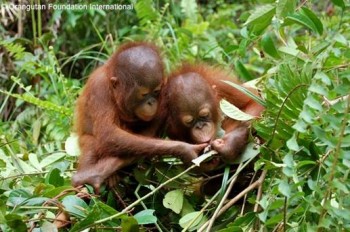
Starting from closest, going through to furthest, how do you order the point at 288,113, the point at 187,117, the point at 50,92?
the point at 288,113, the point at 187,117, the point at 50,92

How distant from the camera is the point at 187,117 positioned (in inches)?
120

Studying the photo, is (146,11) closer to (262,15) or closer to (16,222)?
(262,15)

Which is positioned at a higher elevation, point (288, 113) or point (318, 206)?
point (288, 113)

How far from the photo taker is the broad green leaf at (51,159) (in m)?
3.25

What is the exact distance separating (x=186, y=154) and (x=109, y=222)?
17.0 inches

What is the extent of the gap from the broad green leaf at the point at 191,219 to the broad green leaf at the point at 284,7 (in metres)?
0.81

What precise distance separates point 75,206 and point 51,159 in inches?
29.6

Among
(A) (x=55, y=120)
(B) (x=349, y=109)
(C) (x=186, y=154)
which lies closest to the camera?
(B) (x=349, y=109)

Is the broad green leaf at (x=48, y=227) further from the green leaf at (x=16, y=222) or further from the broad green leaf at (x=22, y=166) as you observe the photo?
the broad green leaf at (x=22, y=166)

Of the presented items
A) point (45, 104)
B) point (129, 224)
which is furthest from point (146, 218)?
point (45, 104)

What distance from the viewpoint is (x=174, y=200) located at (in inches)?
110

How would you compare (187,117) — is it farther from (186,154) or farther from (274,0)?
(274,0)

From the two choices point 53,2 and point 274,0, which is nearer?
point 274,0

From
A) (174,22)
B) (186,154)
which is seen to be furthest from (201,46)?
(186,154)
